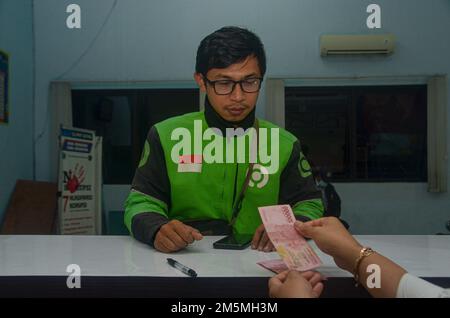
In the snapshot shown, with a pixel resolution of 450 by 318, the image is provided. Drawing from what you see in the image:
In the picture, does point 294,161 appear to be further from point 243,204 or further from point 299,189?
point 243,204

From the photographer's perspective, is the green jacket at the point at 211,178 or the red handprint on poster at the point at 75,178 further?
the red handprint on poster at the point at 75,178

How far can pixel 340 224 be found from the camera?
2.17 feet

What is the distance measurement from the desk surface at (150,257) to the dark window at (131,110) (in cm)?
33

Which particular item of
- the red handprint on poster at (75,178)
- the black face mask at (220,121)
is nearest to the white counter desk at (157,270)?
the black face mask at (220,121)

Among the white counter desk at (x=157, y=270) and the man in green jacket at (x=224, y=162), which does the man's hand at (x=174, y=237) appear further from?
the man in green jacket at (x=224, y=162)

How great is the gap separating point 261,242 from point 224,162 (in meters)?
0.29

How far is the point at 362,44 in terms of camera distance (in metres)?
1.32

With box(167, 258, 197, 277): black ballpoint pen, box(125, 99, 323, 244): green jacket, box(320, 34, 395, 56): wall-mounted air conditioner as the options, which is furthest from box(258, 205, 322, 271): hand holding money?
box(320, 34, 395, 56): wall-mounted air conditioner

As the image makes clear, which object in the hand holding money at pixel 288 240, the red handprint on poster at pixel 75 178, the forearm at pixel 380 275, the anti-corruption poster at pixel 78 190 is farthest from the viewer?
the red handprint on poster at pixel 75 178

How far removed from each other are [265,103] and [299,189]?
0.95ft

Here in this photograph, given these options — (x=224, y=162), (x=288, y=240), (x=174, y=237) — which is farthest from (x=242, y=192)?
(x=288, y=240)

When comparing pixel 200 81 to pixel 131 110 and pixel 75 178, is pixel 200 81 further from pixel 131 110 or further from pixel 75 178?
pixel 75 178

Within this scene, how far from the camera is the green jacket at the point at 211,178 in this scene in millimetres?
1046

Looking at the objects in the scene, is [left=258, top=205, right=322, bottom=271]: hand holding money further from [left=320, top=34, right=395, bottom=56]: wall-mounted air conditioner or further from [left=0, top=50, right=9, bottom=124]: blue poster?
[left=0, top=50, right=9, bottom=124]: blue poster
